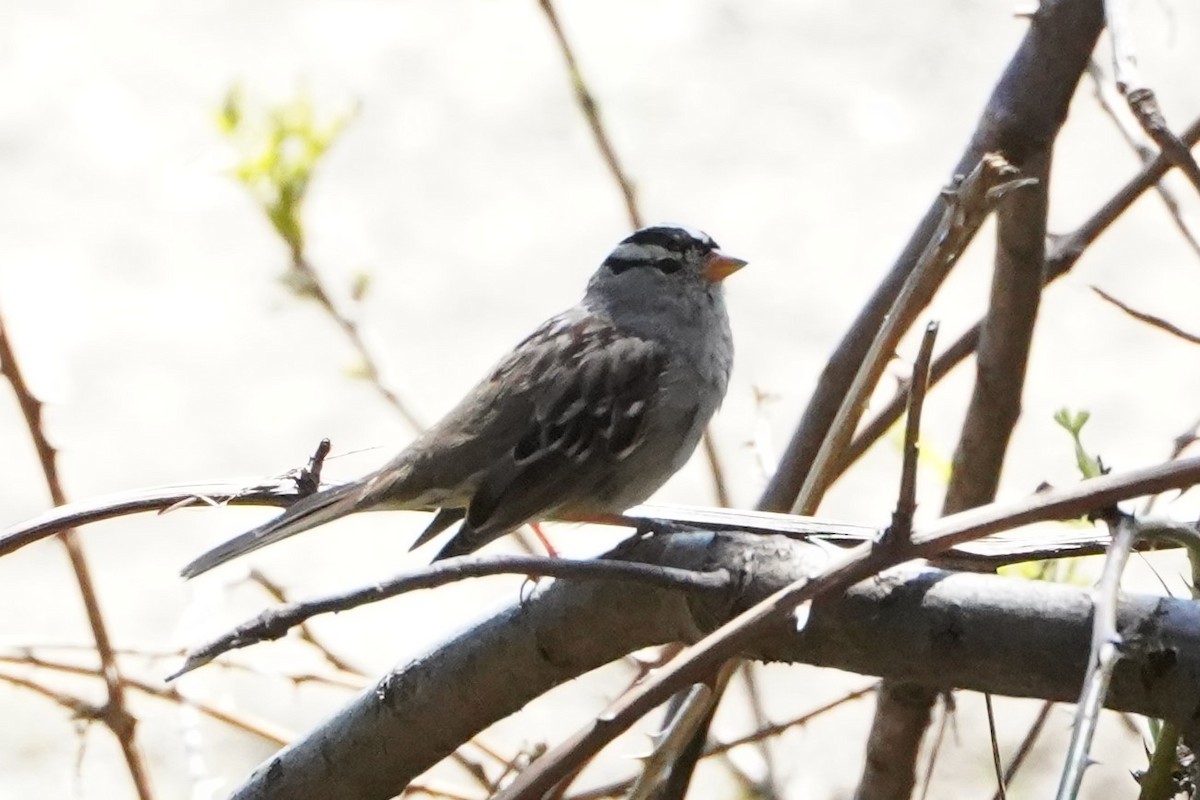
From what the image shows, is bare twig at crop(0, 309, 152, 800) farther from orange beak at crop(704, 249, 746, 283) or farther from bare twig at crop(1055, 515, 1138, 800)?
orange beak at crop(704, 249, 746, 283)

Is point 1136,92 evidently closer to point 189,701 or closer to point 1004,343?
point 1004,343

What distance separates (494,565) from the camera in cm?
100

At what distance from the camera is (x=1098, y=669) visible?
87 cm

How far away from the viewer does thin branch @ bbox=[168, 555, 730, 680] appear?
38.5 inches

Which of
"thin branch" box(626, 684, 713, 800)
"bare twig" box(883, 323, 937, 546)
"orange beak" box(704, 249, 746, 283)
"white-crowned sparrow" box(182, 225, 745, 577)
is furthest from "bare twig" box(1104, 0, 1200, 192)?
"orange beak" box(704, 249, 746, 283)

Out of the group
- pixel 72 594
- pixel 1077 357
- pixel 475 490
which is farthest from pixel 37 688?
pixel 1077 357

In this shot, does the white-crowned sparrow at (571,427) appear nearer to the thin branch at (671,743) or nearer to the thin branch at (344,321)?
the thin branch at (344,321)

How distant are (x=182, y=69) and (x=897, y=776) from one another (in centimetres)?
408

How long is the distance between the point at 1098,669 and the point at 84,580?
45.7 inches

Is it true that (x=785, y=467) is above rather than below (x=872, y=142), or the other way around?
below

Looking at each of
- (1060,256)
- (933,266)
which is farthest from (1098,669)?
(1060,256)

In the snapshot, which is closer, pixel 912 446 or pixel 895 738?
pixel 912 446

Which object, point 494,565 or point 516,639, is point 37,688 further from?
point 494,565

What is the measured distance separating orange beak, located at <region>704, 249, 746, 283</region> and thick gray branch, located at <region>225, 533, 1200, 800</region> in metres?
1.43
